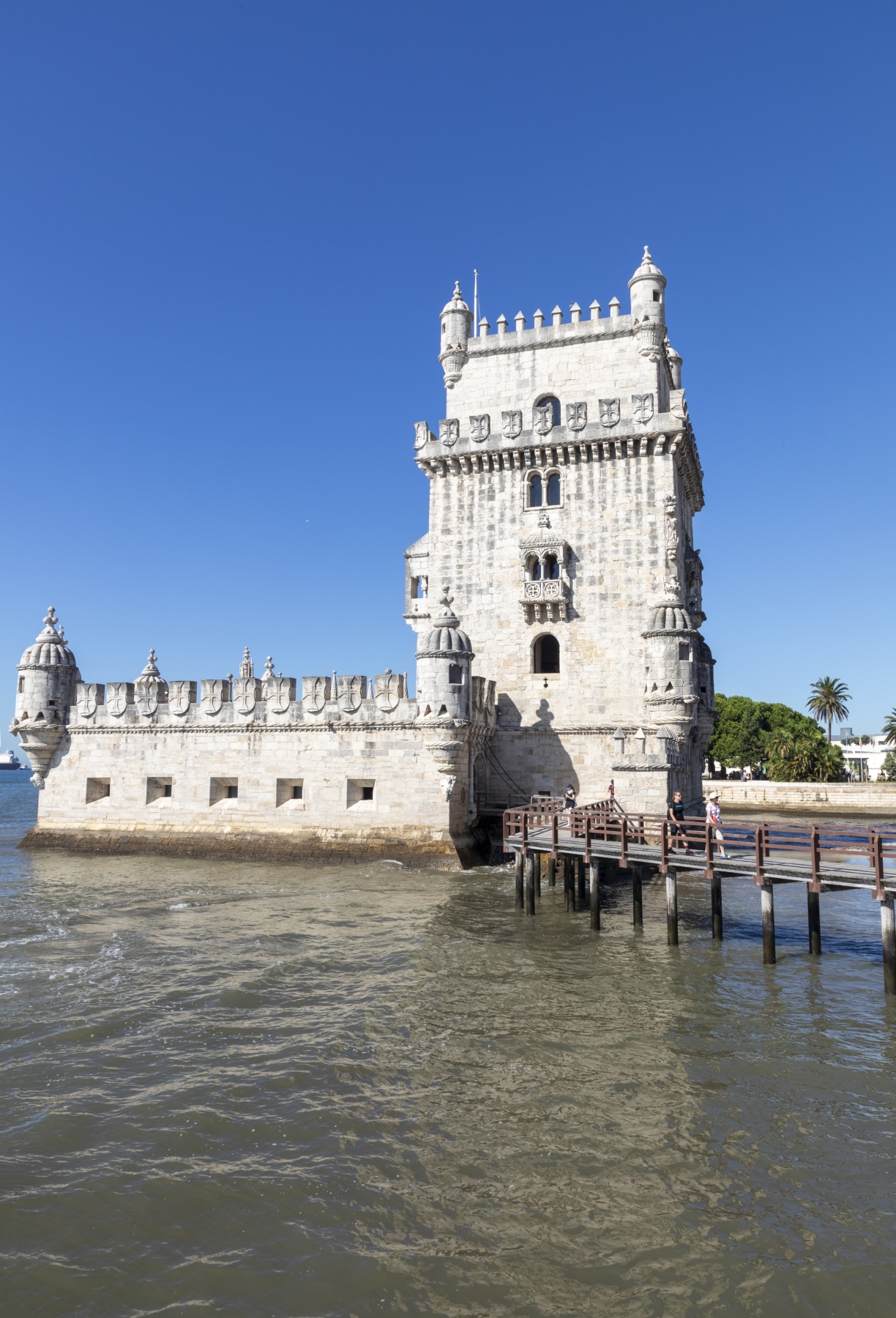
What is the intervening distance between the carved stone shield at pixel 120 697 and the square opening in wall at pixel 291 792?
6.50 m

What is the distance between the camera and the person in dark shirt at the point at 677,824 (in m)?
18.0

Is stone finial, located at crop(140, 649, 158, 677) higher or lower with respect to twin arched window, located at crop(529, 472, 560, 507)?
lower

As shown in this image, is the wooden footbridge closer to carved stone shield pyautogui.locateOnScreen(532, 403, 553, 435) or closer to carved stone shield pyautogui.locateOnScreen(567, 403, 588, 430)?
carved stone shield pyautogui.locateOnScreen(567, 403, 588, 430)

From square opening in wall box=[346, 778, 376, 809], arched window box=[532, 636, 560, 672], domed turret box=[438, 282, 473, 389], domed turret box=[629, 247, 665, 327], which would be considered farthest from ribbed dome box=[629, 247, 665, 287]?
square opening in wall box=[346, 778, 376, 809]

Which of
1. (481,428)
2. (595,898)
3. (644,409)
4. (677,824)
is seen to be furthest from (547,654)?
(595,898)

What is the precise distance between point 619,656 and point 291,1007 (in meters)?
18.6

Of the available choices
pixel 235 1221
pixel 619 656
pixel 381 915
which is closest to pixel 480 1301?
pixel 235 1221

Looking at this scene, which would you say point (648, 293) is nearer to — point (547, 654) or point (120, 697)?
point (547, 654)

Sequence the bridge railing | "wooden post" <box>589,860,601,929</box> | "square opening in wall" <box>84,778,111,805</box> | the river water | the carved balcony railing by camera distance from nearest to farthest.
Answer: the river water
the bridge railing
"wooden post" <box>589,860,601,929</box>
the carved balcony railing
"square opening in wall" <box>84,778,111,805</box>

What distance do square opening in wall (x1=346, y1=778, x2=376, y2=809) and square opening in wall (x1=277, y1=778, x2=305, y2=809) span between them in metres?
1.67

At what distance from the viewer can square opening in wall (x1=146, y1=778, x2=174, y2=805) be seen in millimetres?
29938

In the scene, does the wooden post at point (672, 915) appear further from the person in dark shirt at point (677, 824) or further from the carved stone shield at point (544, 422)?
the carved stone shield at point (544, 422)

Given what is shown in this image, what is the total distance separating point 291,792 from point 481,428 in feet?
48.4

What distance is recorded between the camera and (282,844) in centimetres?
2777
